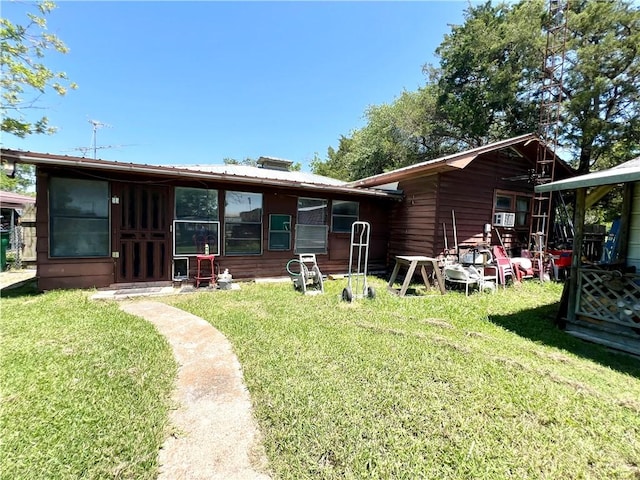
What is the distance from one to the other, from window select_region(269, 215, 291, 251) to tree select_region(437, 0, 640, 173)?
10.4 metres

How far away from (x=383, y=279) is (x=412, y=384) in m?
5.23

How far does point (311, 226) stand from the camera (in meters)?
7.46

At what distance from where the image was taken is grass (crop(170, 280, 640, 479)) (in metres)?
1.71

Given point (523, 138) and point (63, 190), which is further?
point (523, 138)

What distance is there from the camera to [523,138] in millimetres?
7500

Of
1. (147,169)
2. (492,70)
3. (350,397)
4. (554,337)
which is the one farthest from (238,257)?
(492,70)

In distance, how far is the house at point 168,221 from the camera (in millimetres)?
5191

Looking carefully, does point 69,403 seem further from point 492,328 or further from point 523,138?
point 523,138

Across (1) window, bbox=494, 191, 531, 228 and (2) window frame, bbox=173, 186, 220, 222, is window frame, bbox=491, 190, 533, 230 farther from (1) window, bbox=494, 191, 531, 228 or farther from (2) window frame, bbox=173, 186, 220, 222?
(2) window frame, bbox=173, 186, 220, 222

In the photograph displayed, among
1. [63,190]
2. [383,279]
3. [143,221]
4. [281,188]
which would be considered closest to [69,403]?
[143,221]

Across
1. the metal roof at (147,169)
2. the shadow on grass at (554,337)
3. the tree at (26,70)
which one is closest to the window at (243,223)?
the metal roof at (147,169)

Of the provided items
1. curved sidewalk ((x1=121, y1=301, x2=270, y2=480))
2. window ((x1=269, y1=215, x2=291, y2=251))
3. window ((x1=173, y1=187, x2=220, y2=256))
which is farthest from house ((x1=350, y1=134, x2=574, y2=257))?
curved sidewalk ((x1=121, y1=301, x2=270, y2=480))

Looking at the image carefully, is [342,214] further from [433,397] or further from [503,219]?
[433,397]

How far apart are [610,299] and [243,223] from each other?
6.59 meters
